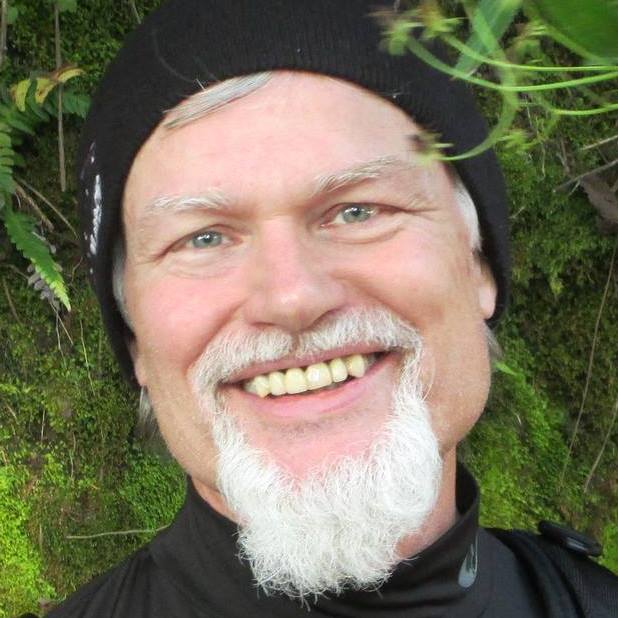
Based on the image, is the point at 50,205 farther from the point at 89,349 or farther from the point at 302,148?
the point at 302,148

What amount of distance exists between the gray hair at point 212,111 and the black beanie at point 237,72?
15 millimetres

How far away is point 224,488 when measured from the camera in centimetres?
162

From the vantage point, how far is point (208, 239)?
163 centimetres

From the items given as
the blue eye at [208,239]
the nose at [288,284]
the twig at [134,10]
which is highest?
the twig at [134,10]

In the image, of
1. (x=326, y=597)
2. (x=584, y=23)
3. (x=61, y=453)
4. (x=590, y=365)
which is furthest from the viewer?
(x=590, y=365)

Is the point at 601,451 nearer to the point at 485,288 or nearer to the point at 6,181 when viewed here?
the point at 485,288

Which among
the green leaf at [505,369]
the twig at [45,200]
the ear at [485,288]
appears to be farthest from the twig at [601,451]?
the twig at [45,200]

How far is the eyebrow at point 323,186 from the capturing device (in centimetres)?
153

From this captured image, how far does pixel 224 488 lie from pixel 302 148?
2.28 feet

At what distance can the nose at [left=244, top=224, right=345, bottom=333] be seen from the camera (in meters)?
1.47

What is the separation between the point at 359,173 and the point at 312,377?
410mm

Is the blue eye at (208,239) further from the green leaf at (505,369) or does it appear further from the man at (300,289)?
the green leaf at (505,369)

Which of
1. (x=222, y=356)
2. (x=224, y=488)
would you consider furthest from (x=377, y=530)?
(x=222, y=356)

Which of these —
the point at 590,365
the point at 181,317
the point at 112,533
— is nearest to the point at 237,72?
the point at 181,317
